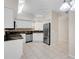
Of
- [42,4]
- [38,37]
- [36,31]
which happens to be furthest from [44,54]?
[36,31]

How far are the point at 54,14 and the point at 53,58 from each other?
426 centimetres

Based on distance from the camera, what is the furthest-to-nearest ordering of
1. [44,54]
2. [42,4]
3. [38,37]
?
[38,37], [42,4], [44,54]

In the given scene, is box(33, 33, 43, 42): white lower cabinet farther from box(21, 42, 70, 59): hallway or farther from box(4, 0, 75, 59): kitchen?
box(21, 42, 70, 59): hallway

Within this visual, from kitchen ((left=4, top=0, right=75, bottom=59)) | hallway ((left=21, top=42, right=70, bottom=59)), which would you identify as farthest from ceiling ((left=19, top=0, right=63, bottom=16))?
hallway ((left=21, top=42, right=70, bottom=59))

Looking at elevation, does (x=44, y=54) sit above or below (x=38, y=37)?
below

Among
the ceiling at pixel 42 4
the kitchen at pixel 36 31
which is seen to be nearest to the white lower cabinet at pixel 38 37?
the kitchen at pixel 36 31

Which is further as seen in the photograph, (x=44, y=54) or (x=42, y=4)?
(x=42, y=4)

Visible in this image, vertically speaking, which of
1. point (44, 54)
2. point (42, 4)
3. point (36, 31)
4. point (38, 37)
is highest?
point (42, 4)

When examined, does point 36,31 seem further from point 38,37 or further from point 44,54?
point 44,54

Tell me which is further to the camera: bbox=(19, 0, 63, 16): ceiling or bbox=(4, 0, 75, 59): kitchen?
bbox=(19, 0, 63, 16): ceiling

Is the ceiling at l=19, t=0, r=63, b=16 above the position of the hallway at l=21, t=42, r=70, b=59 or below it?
above

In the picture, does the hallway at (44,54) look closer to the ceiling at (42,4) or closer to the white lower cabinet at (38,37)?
the ceiling at (42,4)

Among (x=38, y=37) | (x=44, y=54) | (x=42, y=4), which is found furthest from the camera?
(x=38, y=37)
